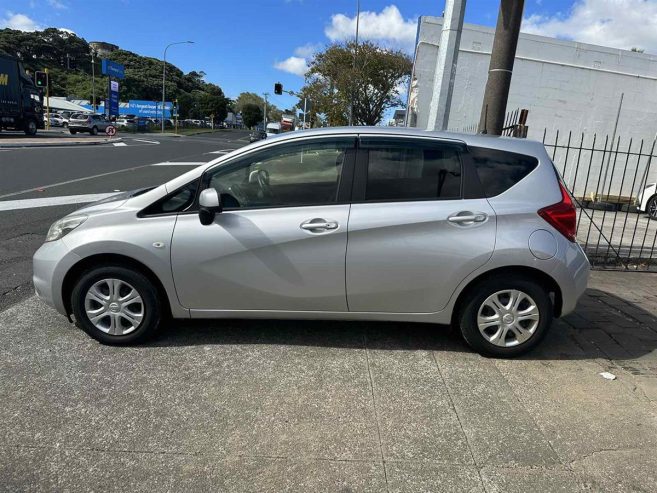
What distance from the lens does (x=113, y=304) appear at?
364 cm

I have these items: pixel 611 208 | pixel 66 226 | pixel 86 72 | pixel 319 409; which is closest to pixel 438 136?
pixel 319 409


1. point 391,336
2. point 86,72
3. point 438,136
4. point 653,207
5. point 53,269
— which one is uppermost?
point 86,72

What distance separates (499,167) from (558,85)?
455 inches

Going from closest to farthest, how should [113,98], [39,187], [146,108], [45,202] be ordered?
[45,202]
[39,187]
[113,98]
[146,108]

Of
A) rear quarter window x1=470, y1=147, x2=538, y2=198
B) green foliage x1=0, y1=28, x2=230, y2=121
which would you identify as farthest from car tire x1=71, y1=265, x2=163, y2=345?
green foliage x1=0, y1=28, x2=230, y2=121

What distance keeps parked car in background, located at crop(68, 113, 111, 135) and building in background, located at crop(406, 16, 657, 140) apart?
3460 cm

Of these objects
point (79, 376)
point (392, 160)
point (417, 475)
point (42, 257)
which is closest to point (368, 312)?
point (392, 160)

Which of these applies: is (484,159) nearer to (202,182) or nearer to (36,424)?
(202,182)

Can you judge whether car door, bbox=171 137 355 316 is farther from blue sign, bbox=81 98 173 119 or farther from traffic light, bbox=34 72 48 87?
blue sign, bbox=81 98 173 119

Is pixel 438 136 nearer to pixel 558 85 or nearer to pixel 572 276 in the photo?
pixel 572 276

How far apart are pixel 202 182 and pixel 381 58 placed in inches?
1220

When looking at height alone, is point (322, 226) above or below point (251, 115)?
below

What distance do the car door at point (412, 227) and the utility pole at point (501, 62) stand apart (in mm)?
2834

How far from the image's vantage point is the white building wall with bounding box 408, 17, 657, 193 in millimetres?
12836
